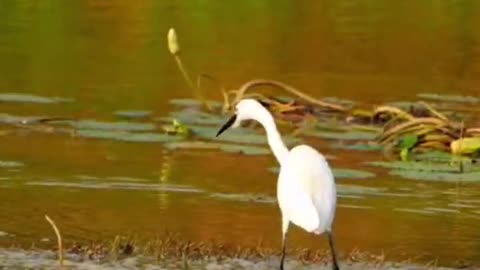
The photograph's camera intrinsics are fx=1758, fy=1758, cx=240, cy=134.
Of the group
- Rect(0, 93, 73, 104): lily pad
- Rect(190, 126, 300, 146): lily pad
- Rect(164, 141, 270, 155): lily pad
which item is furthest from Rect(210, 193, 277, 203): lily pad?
Rect(0, 93, 73, 104): lily pad

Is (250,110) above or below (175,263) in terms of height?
above

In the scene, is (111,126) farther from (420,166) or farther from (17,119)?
(420,166)

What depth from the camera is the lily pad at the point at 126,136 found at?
1249 cm

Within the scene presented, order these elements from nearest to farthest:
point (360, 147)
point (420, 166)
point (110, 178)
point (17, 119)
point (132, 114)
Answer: point (110, 178) → point (420, 166) → point (360, 147) → point (17, 119) → point (132, 114)

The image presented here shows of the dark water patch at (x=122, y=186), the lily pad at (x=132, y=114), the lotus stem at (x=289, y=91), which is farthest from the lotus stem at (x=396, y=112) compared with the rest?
the dark water patch at (x=122, y=186)

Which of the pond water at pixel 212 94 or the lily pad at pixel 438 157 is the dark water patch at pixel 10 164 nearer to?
the pond water at pixel 212 94

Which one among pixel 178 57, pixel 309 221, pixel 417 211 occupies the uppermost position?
pixel 178 57

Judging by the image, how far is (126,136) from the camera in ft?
41.2

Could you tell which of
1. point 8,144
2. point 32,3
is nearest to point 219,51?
point 32,3

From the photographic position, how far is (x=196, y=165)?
11695 mm

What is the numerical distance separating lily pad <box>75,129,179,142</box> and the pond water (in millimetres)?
83

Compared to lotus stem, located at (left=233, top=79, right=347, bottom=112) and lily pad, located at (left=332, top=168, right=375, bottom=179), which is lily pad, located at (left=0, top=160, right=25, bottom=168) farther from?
lotus stem, located at (left=233, top=79, right=347, bottom=112)

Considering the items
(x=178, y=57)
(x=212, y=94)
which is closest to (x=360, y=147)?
(x=178, y=57)

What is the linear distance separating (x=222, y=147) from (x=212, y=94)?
320 cm
